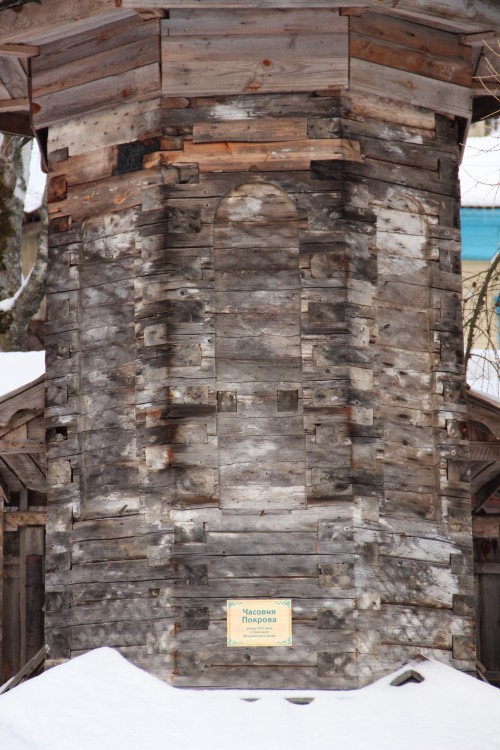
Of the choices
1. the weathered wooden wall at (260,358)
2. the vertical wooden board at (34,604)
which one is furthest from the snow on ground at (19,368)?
the weathered wooden wall at (260,358)

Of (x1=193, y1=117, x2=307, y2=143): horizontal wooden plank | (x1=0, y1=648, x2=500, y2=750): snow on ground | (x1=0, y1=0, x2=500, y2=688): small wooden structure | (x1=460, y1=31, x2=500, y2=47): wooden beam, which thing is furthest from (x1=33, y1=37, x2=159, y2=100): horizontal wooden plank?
A: (x1=0, y1=648, x2=500, y2=750): snow on ground

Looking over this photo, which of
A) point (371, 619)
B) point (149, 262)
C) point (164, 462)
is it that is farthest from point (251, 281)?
point (371, 619)

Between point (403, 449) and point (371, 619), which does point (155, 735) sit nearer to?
point (371, 619)

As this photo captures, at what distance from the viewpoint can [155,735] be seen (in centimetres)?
954

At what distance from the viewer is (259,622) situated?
33.9 feet

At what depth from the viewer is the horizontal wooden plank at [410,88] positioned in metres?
11.1

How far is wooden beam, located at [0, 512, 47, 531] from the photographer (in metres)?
14.7

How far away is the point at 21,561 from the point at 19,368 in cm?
221

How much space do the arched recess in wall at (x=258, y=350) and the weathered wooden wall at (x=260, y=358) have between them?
0.05ft

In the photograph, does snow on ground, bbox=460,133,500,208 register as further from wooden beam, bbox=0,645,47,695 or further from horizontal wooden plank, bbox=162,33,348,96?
wooden beam, bbox=0,645,47,695

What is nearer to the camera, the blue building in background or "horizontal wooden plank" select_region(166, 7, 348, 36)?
"horizontal wooden plank" select_region(166, 7, 348, 36)

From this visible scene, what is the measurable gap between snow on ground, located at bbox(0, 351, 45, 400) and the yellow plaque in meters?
5.20

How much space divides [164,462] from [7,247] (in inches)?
391

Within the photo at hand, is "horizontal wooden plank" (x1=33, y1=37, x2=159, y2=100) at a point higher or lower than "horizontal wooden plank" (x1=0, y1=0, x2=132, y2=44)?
lower
